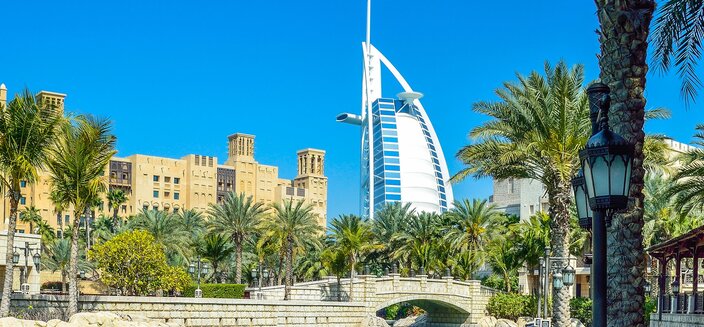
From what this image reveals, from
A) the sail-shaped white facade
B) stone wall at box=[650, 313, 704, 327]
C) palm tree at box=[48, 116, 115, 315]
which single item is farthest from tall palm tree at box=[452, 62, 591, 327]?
the sail-shaped white facade

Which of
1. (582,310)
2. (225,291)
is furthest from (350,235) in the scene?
(582,310)

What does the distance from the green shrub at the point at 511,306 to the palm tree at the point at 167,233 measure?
67.5 ft

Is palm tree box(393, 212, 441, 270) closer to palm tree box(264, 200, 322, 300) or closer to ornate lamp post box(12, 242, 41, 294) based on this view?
palm tree box(264, 200, 322, 300)

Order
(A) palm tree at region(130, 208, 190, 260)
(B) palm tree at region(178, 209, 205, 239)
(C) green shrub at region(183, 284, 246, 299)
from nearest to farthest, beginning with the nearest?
(C) green shrub at region(183, 284, 246, 299) → (A) palm tree at region(130, 208, 190, 260) → (B) palm tree at region(178, 209, 205, 239)

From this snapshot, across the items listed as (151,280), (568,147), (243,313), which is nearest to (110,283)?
(151,280)

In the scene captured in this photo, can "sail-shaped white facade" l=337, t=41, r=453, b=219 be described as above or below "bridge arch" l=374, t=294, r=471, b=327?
above

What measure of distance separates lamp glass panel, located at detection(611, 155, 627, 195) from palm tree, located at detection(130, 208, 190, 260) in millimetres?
58009

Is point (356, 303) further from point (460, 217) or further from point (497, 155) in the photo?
point (497, 155)

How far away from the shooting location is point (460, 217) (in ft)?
204

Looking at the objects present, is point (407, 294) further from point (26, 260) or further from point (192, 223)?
point (192, 223)

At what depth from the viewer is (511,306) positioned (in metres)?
57.9

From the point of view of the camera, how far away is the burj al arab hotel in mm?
124438

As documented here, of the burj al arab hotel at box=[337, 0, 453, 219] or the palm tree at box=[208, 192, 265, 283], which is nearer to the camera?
the palm tree at box=[208, 192, 265, 283]

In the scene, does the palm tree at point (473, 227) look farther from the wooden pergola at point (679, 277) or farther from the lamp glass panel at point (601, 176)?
the lamp glass panel at point (601, 176)
